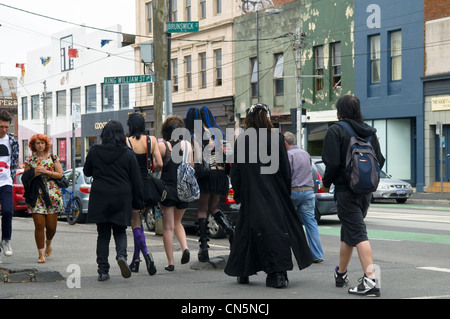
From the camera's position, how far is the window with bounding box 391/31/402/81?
32.2 m

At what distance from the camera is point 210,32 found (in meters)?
41.8

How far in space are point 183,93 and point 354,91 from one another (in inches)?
515

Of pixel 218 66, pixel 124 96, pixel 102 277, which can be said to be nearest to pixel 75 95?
pixel 124 96

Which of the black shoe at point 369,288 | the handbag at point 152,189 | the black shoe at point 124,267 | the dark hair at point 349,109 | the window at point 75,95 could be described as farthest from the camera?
the window at point 75,95

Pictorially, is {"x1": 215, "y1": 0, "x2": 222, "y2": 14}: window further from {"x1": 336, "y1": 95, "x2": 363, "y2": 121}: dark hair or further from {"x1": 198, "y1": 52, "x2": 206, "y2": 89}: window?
{"x1": 336, "y1": 95, "x2": 363, "y2": 121}: dark hair

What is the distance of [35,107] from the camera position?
207 ft

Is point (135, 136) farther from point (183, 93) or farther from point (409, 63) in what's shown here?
point (183, 93)

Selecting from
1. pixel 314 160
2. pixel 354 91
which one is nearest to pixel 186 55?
pixel 354 91

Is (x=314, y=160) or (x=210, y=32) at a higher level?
(x=210, y=32)

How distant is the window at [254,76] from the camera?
1523 inches

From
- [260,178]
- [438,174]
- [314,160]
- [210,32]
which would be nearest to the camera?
[260,178]

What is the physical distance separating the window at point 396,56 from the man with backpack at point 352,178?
2514 centimetres

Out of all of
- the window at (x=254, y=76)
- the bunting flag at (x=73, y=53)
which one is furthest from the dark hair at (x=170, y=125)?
the bunting flag at (x=73, y=53)

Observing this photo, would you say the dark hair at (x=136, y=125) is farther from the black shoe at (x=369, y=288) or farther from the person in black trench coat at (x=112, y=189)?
the black shoe at (x=369, y=288)
